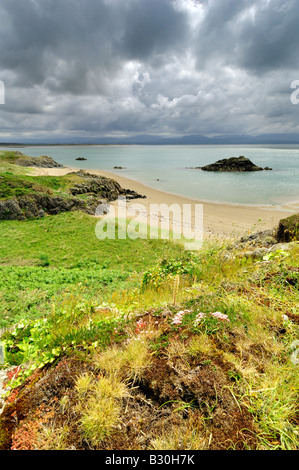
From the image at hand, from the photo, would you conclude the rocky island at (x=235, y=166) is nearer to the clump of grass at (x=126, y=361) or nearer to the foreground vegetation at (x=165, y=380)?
the foreground vegetation at (x=165, y=380)

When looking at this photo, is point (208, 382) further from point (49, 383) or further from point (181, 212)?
point (181, 212)

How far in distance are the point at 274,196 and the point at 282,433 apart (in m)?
44.7

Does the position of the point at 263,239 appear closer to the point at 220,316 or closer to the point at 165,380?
the point at 220,316

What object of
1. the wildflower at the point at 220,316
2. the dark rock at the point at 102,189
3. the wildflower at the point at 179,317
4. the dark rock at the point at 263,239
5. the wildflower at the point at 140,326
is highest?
the dark rock at the point at 102,189

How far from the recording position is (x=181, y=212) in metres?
29.5

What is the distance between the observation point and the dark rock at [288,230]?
31.7 ft

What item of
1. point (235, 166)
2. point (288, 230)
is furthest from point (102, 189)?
point (235, 166)

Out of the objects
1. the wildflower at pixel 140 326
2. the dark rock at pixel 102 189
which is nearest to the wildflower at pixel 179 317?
the wildflower at pixel 140 326

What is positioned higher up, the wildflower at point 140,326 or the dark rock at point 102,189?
the dark rock at point 102,189

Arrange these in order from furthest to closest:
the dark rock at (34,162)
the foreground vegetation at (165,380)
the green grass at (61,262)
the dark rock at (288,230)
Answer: the dark rock at (34,162) → the dark rock at (288,230) → the green grass at (61,262) → the foreground vegetation at (165,380)

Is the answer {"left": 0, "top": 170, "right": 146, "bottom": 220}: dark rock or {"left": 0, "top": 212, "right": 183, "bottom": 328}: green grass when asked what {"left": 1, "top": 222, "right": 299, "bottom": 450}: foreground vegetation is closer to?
{"left": 0, "top": 212, "right": 183, "bottom": 328}: green grass

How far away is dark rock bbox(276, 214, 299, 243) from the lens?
9655 mm

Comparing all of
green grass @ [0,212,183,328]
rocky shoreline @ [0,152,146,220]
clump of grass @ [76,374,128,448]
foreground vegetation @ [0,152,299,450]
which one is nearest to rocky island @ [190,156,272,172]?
rocky shoreline @ [0,152,146,220]
